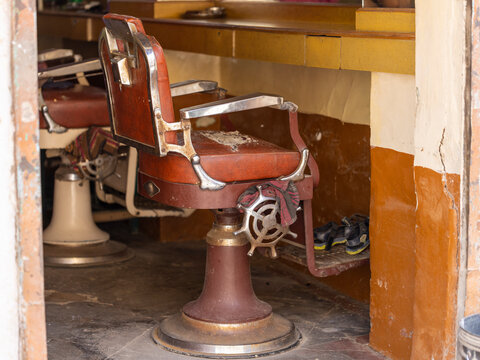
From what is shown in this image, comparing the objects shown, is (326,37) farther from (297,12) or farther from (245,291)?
(297,12)

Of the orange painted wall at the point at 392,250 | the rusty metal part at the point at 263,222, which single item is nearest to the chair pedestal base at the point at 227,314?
the rusty metal part at the point at 263,222

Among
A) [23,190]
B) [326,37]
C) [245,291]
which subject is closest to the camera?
[23,190]

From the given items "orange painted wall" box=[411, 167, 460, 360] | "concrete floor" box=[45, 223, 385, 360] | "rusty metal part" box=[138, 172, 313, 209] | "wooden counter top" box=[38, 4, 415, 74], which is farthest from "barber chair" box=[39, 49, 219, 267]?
"orange painted wall" box=[411, 167, 460, 360]

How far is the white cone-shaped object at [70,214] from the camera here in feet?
15.4

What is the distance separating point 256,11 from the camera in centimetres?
492

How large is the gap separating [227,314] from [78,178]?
1594 mm

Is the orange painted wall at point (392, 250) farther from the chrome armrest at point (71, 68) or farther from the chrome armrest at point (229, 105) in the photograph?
the chrome armrest at point (71, 68)

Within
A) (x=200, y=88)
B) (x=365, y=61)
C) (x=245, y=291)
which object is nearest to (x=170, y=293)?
(x=245, y=291)

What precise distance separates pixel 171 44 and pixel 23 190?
224 cm

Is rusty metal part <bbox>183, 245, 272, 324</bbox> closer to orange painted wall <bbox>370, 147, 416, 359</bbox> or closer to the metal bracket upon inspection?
the metal bracket

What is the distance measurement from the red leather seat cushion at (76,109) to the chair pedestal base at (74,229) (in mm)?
318

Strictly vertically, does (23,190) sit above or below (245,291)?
above

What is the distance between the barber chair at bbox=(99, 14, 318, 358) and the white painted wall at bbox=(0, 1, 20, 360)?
785 millimetres

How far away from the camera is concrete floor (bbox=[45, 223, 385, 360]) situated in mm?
3404
